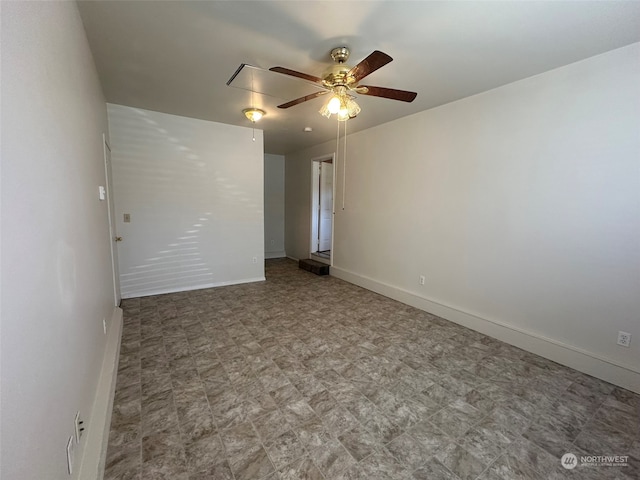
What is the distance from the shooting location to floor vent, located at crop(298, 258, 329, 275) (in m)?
5.44

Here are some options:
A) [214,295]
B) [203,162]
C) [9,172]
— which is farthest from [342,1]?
[214,295]

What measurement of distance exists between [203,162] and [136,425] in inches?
137

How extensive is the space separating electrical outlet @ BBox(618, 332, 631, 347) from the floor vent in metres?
3.97

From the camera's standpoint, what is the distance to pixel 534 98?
2602mm

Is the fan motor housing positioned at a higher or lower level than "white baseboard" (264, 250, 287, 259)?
higher

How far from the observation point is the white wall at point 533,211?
7.20ft

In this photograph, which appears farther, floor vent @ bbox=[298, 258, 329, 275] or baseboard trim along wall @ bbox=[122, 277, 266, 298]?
floor vent @ bbox=[298, 258, 329, 275]

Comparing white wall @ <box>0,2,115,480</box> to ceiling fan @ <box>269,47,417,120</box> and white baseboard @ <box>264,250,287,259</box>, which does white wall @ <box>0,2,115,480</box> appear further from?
white baseboard @ <box>264,250,287,259</box>

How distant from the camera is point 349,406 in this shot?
194 cm

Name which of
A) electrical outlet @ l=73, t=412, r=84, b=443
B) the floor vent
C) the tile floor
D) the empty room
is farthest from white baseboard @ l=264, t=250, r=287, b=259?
electrical outlet @ l=73, t=412, r=84, b=443

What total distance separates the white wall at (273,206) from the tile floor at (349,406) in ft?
12.8

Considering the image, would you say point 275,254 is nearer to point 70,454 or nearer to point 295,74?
point 295,74

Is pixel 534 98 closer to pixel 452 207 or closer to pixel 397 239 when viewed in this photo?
pixel 452 207

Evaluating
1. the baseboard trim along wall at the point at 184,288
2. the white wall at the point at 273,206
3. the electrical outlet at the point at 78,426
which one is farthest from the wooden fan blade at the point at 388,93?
the white wall at the point at 273,206
